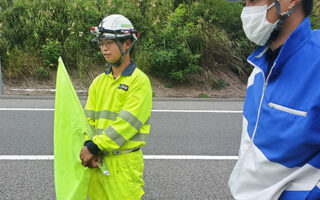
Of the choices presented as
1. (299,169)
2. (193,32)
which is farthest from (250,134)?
(193,32)

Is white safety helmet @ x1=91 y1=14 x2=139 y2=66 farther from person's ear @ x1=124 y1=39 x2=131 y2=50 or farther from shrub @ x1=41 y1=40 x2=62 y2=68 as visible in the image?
shrub @ x1=41 y1=40 x2=62 y2=68

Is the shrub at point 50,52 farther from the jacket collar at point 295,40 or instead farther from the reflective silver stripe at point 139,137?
the jacket collar at point 295,40

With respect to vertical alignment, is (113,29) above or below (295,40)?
below

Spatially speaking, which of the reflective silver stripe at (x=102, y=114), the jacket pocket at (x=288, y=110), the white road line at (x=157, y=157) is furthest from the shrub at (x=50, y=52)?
the jacket pocket at (x=288, y=110)

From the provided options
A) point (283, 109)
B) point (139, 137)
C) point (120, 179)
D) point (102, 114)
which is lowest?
point (120, 179)

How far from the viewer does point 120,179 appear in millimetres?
2039

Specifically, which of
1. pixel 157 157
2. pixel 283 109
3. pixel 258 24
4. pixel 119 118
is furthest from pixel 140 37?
pixel 283 109

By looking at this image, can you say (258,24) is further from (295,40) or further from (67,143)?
(67,143)

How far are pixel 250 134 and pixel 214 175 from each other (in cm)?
260

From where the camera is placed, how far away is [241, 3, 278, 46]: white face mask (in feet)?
4.33

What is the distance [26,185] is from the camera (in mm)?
3467

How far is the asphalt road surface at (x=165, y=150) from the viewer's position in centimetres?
344

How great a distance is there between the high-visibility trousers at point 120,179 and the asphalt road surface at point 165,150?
1.26 metres

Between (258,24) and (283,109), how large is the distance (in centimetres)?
44
